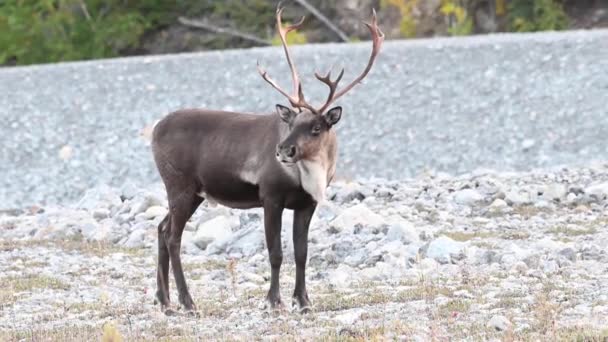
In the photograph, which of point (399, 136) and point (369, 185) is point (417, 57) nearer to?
point (399, 136)

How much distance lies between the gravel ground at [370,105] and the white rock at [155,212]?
19.4 ft

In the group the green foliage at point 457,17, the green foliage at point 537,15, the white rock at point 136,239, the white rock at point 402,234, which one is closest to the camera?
the white rock at point 402,234

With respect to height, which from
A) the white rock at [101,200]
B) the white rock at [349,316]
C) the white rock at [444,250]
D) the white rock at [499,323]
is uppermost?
the white rock at [499,323]

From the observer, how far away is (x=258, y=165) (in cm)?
1023

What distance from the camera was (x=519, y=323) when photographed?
351 inches

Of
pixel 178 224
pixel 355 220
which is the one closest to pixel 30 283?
pixel 178 224

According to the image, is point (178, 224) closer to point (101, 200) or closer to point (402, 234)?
point (402, 234)

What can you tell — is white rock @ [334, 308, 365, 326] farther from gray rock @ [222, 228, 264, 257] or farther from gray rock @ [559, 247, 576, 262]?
gray rock @ [222, 228, 264, 257]

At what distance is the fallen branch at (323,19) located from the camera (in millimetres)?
36969

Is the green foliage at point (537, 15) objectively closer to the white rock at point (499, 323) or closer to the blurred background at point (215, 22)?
the blurred background at point (215, 22)

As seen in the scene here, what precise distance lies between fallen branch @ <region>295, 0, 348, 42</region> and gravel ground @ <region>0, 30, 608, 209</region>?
9.39 metres

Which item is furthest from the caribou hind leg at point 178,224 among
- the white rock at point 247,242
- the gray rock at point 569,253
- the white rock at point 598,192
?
the white rock at point 598,192

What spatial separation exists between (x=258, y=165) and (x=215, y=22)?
1121 inches

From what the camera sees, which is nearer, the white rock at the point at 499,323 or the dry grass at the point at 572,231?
the white rock at the point at 499,323
